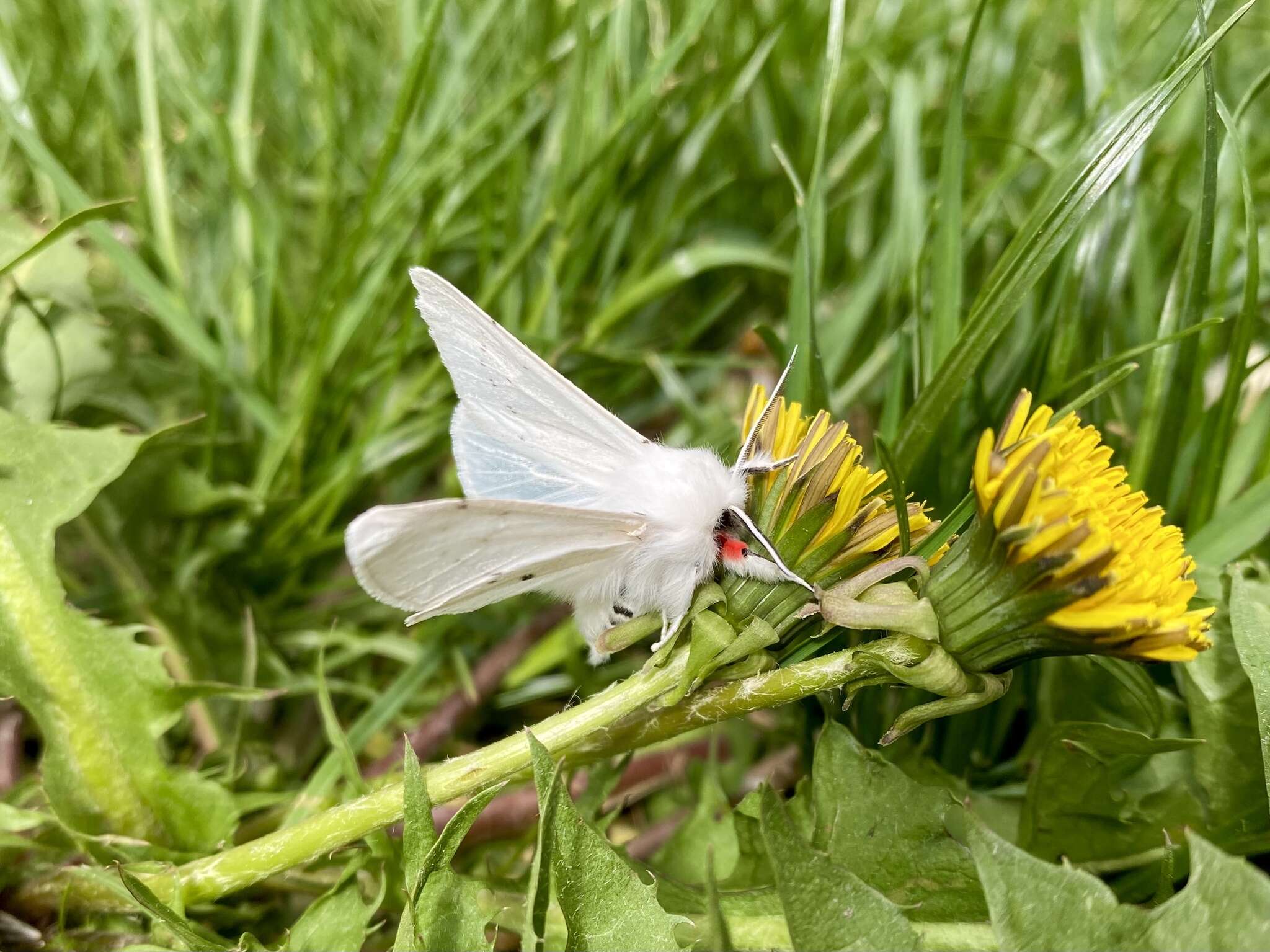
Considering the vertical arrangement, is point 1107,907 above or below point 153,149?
below

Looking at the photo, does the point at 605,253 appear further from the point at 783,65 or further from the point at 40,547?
the point at 40,547

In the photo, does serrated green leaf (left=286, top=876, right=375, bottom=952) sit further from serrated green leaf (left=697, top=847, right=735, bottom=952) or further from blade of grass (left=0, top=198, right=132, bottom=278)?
blade of grass (left=0, top=198, right=132, bottom=278)

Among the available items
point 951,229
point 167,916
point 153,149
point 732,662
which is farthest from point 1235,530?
point 153,149

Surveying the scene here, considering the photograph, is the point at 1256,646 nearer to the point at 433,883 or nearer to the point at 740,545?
the point at 740,545

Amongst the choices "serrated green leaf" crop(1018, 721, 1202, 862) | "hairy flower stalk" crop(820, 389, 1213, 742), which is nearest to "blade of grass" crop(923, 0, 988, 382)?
"hairy flower stalk" crop(820, 389, 1213, 742)

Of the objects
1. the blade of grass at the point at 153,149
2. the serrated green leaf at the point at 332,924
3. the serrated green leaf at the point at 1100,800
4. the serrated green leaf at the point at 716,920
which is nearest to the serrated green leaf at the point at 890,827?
the serrated green leaf at the point at 1100,800

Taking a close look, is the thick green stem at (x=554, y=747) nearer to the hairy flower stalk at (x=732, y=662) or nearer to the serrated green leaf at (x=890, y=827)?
the hairy flower stalk at (x=732, y=662)

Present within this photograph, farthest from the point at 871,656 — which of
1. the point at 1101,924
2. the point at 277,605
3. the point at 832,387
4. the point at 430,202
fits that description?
the point at 430,202
